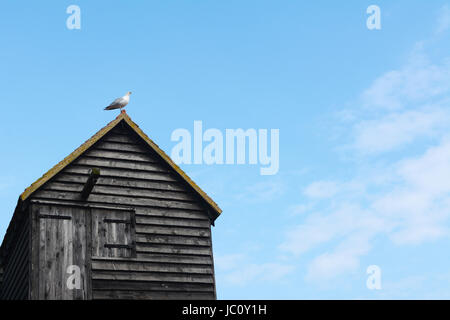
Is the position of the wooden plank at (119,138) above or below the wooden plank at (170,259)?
above

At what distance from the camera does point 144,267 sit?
17.5 m

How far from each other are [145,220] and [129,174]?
1358 millimetres

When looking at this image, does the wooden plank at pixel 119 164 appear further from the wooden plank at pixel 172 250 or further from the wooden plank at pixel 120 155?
the wooden plank at pixel 172 250

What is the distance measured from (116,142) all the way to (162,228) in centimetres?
Result: 270

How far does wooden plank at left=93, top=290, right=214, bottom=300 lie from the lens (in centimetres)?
1684

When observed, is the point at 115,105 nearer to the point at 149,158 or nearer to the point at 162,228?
the point at 149,158

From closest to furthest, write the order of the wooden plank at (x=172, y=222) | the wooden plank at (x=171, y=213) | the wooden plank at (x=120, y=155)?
the wooden plank at (x=172, y=222) → the wooden plank at (x=171, y=213) → the wooden plank at (x=120, y=155)

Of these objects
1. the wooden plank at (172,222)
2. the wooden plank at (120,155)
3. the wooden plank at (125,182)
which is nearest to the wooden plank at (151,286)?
the wooden plank at (172,222)

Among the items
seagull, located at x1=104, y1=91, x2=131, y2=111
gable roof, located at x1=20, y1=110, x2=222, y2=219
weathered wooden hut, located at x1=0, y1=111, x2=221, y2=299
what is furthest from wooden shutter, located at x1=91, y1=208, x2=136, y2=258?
seagull, located at x1=104, y1=91, x2=131, y2=111

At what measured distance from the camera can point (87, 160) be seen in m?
18.1

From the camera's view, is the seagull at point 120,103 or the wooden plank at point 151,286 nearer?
the wooden plank at point 151,286

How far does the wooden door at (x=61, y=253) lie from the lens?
16547mm

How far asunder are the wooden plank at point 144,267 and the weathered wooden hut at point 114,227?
0.03 m
